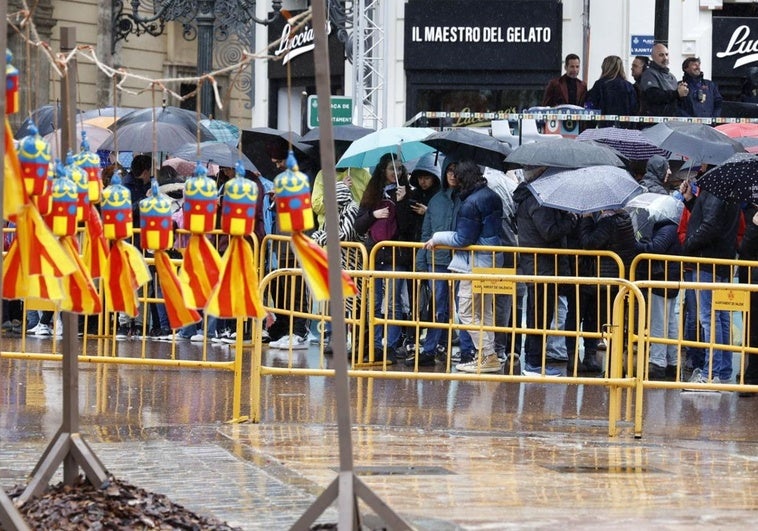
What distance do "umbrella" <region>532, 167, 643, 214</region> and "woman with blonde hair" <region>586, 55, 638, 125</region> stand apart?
5987mm

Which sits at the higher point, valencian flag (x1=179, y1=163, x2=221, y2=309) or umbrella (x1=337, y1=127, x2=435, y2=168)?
umbrella (x1=337, y1=127, x2=435, y2=168)

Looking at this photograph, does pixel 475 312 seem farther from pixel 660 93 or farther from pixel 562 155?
pixel 660 93

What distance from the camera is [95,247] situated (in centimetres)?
672

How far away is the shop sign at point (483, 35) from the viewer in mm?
25672

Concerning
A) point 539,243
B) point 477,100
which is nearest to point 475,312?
point 539,243

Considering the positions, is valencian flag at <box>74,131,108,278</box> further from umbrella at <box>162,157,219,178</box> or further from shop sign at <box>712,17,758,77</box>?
shop sign at <box>712,17,758,77</box>

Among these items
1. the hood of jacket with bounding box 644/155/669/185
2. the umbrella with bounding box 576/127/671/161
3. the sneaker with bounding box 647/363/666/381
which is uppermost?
the umbrella with bounding box 576/127/671/161

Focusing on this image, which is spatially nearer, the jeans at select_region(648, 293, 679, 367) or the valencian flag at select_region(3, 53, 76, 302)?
the valencian flag at select_region(3, 53, 76, 302)

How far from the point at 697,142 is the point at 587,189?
10.1 feet

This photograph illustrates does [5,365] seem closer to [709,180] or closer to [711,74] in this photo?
[709,180]

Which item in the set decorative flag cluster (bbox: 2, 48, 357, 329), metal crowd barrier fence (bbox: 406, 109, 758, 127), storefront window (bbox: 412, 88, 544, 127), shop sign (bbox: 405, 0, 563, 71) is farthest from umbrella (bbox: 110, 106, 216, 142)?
decorative flag cluster (bbox: 2, 48, 357, 329)

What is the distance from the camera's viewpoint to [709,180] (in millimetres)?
12922

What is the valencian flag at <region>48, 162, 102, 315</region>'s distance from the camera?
20.4 feet

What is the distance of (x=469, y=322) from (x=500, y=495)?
5318mm
